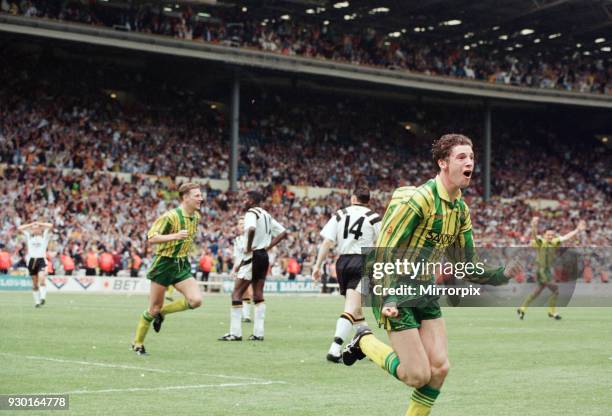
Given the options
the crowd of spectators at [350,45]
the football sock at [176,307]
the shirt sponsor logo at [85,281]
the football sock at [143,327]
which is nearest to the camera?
the football sock at [143,327]

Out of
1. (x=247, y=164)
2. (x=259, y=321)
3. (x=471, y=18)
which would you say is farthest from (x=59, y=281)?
(x=471, y=18)

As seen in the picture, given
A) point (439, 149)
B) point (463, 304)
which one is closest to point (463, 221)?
point (439, 149)

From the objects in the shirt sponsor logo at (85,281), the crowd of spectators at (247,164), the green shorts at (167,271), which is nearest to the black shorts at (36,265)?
the shirt sponsor logo at (85,281)

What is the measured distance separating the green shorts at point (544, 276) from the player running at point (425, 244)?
16717 mm

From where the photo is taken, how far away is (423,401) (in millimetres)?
7387

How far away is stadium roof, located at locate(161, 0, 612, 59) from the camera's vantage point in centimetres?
5181

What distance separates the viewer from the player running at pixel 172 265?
46.1 feet

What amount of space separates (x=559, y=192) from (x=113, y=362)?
4916cm

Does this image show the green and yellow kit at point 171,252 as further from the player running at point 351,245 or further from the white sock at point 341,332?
the white sock at point 341,332

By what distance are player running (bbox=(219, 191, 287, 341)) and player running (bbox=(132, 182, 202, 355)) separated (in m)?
2.33

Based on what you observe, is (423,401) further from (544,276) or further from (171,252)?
(544,276)

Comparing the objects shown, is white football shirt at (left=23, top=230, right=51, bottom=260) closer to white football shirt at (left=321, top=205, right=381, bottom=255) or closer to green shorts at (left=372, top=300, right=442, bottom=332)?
white football shirt at (left=321, top=205, right=381, bottom=255)

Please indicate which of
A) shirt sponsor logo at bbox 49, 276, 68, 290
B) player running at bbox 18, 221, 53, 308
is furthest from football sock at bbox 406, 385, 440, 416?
shirt sponsor logo at bbox 49, 276, 68, 290

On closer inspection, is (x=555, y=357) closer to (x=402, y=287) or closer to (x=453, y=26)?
(x=402, y=287)
